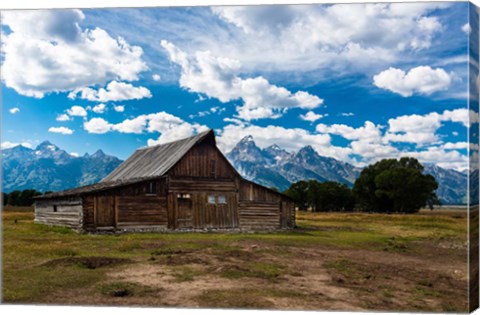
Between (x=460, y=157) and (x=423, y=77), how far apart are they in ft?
10.6

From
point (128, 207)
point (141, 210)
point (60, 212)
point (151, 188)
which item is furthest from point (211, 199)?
point (60, 212)

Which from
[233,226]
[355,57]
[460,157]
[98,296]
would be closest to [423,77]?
[355,57]

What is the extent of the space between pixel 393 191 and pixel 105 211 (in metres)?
31.6

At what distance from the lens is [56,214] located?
36.5 meters

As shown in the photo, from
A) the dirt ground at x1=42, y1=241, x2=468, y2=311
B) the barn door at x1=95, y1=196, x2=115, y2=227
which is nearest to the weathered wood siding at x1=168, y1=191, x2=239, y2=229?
the barn door at x1=95, y1=196, x2=115, y2=227

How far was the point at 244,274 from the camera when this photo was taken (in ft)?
55.9

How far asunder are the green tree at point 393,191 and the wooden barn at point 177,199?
9.04 metres

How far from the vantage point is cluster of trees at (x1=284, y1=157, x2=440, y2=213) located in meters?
39.2

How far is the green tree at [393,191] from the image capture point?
1651 inches

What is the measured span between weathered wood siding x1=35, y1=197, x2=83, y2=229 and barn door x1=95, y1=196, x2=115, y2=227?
1.00 meters

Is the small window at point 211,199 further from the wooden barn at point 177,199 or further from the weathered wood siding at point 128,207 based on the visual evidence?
the weathered wood siding at point 128,207

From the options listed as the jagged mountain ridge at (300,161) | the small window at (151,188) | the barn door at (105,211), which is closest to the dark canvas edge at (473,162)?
the jagged mountain ridge at (300,161)

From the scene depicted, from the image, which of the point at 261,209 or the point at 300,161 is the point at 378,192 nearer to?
the point at 300,161

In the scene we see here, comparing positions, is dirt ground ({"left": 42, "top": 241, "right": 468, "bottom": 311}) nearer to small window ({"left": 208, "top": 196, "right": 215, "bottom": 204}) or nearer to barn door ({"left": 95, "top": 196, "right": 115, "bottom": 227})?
barn door ({"left": 95, "top": 196, "right": 115, "bottom": 227})
